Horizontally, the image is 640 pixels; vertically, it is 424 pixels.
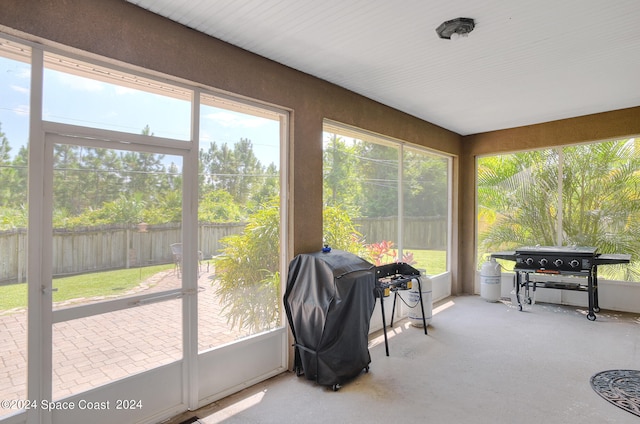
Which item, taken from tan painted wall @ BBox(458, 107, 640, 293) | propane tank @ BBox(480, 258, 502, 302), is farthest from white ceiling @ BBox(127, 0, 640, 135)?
propane tank @ BBox(480, 258, 502, 302)

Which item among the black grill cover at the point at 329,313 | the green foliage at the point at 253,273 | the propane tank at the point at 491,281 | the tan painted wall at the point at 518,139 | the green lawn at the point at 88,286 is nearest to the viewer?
the green lawn at the point at 88,286

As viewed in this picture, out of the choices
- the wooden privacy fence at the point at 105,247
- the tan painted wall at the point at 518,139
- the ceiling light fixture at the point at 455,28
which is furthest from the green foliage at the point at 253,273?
the tan painted wall at the point at 518,139

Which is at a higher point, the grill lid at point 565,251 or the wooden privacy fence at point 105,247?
the wooden privacy fence at point 105,247

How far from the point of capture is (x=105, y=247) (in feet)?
7.77

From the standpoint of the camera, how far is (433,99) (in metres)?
4.47

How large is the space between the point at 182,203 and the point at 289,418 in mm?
1797

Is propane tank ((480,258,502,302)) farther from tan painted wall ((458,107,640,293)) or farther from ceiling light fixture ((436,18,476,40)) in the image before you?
ceiling light fixture ((436,18,476,40))

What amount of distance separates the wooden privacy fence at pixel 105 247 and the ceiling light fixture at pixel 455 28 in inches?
89.4

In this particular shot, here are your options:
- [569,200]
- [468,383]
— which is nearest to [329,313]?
[468,383]

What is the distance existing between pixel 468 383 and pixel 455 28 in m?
2.92

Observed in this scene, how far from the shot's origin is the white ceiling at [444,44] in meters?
2.39

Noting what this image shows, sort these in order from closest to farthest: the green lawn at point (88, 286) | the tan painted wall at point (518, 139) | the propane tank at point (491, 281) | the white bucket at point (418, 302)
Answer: the green lawn at point (88, 286)
the white bucket at point (418, 302)
the tan painted wall at point (518, 139)
the propane tank at point (491, 281)

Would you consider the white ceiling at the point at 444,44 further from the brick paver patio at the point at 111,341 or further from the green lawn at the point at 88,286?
the brick paver patio at the point at 111,341

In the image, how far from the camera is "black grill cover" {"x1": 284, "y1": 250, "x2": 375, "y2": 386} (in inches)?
117
